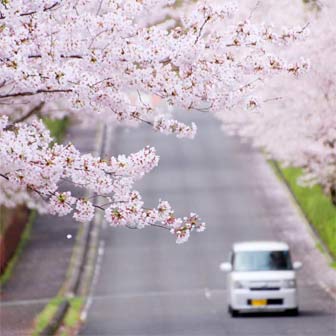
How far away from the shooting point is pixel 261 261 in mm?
30703

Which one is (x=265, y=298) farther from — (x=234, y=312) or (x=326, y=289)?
(x=326, y=289)

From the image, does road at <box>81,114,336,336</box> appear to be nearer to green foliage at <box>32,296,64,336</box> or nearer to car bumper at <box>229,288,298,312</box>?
car bumper at <box>229,288,298,312</box>

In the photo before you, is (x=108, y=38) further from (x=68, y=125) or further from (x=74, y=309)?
(x=68, y=125)

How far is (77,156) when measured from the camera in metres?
14.8

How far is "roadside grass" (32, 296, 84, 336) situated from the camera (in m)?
27.0

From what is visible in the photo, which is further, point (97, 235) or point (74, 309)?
point (97, 235)

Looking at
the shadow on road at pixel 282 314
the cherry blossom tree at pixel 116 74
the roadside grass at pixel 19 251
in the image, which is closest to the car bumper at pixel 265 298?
the shadow on road at pixel 282 314

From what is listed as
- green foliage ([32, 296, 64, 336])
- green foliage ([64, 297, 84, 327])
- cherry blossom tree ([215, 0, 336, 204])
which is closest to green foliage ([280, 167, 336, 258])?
cherry blossom tree ([215, 0, 336, 204])

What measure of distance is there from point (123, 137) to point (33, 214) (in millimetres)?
17847

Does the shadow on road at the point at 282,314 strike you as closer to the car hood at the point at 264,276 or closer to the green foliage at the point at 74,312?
the car hood at the point at 264,276

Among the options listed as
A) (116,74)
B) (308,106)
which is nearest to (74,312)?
(308,106)

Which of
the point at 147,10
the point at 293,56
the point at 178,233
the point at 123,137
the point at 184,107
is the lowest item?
the point at 178,233

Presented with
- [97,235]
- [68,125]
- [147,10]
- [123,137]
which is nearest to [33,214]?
[97,235]

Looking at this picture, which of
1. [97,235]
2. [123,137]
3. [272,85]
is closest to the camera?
[272,85]
